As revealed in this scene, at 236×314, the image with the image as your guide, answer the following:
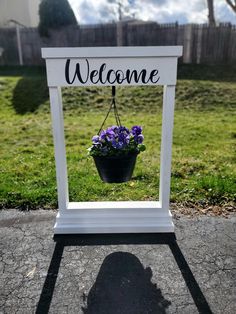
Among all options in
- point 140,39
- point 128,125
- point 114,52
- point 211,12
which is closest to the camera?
point 114,52

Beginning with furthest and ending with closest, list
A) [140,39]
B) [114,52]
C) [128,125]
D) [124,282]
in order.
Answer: [140,39] < [128,125] < [114,52] < [124,282]

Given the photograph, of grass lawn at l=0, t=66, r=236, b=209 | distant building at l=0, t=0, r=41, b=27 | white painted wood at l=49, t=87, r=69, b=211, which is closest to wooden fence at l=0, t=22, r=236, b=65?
grass lawn at l=0, t=66, r=236, b=209

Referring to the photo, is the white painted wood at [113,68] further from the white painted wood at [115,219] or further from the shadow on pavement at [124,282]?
the shadow on pavement at [124,282]

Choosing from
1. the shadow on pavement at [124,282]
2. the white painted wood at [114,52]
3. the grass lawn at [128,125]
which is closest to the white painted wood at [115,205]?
the shadow on pavement at [124,282]

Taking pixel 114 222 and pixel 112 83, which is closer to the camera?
pixel 112 83

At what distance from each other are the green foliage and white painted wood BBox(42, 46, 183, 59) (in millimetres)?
10944

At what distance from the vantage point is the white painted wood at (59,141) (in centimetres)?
253

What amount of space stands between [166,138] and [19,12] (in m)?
18.1

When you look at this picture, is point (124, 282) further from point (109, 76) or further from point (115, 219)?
point (109, 76)

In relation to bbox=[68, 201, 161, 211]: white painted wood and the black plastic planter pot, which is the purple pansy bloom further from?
bbox=[68, 201, 161, 211]: white painted wood

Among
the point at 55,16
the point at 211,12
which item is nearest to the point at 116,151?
the point at 55,16

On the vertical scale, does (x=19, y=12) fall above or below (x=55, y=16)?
above

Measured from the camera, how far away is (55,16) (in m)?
12.1

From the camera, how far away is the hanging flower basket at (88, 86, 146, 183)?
2.52 m
